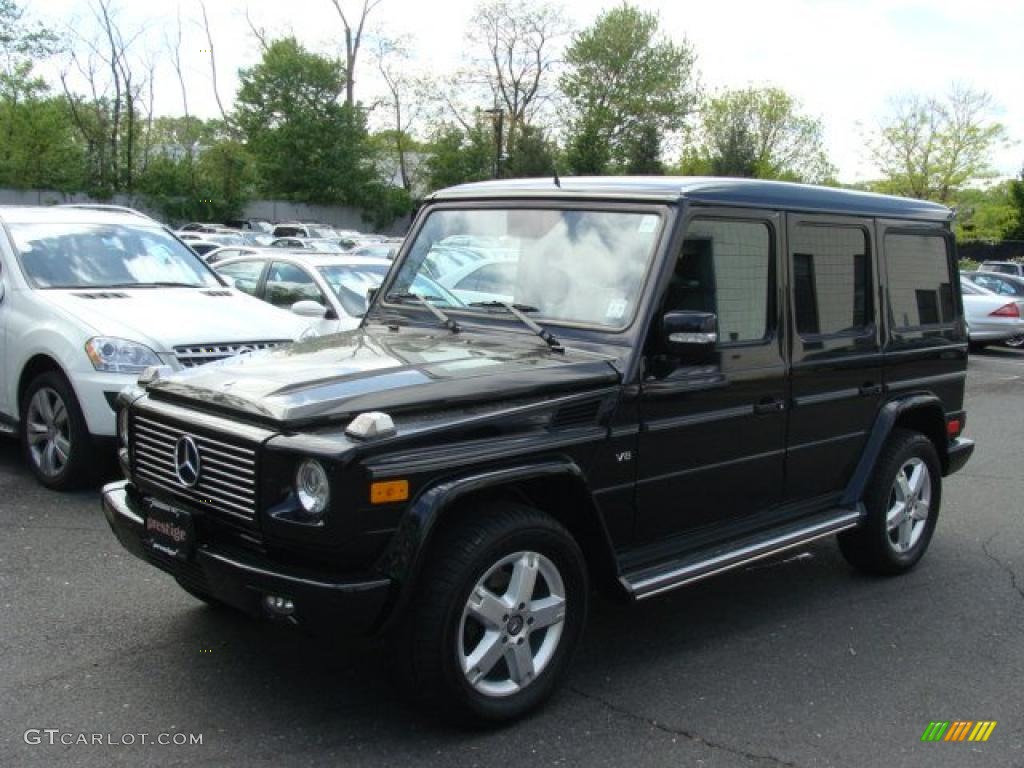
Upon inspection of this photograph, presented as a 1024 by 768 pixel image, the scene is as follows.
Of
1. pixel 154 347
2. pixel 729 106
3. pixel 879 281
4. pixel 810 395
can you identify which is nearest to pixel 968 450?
pixel 879 281

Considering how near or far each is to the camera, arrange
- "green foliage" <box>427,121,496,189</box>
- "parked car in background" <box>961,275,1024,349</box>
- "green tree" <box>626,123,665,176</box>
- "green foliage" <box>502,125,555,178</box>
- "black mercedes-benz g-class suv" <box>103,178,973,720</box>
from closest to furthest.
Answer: "black mercedes-benz g-class suv" <box>103,178,973,720</box>, "parked car in background" <box>961,275,1024,349</box>, "green foliage" <box>502,125,555,178</box>, "green tree" <box>626,123,665,176</box>, "green foliage" <box>427,121,496,189</box>

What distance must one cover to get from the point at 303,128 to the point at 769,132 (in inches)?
1224

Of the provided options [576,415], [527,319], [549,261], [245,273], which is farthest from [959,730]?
[245,273]

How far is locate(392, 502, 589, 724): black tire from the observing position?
3.40 meters

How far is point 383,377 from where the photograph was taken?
3705 millimetres

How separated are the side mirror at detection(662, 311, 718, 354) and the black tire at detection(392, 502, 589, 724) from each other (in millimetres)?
873

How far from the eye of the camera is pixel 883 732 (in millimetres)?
3848

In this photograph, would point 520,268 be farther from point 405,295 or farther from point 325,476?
point 325,476

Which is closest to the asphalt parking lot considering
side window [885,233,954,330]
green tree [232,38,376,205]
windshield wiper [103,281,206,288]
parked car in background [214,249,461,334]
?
side window [885,233,954,330]

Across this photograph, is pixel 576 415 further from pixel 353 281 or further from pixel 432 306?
pixel 353 281

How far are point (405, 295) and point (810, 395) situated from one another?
6.57 feet

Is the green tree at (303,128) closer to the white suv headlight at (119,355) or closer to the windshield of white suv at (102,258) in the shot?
the windshield of white suv at (102,258)

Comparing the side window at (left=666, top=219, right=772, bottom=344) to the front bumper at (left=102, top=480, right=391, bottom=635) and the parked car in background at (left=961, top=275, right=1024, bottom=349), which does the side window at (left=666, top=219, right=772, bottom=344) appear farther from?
the parked car in background at (left=961, top=275, right=1024, bottom=349)

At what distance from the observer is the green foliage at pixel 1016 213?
4934cm
